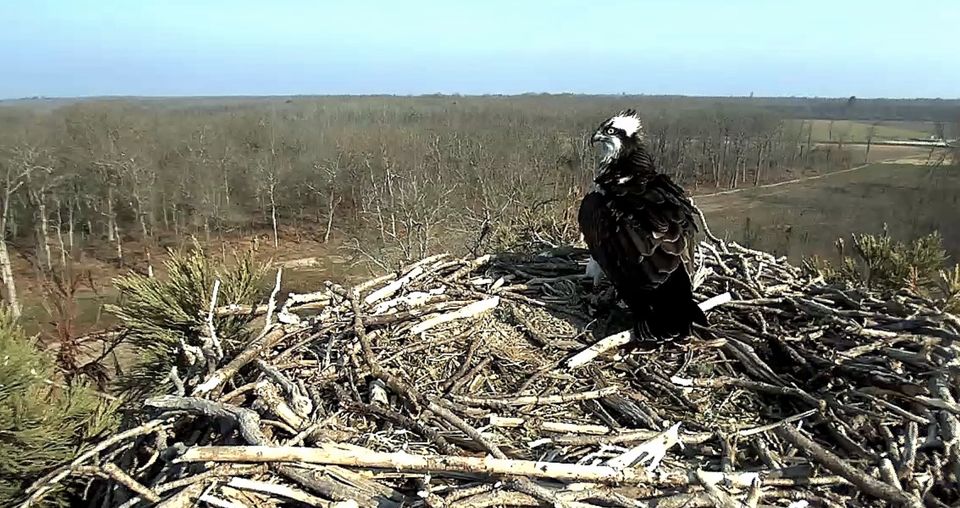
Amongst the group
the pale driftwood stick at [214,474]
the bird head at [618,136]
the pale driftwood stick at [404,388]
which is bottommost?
the pale driftwood stick at [214,474]

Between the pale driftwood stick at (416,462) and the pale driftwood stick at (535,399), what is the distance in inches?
24.0

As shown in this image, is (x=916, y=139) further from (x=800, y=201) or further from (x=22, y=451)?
(x=22, y=451)

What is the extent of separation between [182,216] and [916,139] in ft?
295

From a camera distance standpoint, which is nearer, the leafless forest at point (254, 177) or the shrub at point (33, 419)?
the shrub at point (33, 419)

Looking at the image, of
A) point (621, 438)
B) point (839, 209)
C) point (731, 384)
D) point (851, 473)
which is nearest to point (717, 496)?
point (621, 438)

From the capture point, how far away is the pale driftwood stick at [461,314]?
13.1 ft

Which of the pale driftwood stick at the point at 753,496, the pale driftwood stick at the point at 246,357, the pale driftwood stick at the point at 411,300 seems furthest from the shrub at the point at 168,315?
the pale driftwood stick at the point at 753,496

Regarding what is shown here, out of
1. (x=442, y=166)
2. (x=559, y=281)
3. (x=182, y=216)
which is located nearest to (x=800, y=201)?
(x=442, y=166)

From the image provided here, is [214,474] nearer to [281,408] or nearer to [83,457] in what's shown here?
[281,408]

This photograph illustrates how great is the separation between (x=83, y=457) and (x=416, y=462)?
55.7 inches

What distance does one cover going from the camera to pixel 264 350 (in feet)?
12.0

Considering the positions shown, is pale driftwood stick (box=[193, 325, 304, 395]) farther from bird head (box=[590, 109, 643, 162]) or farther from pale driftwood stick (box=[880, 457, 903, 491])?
pale driftwood stick (box=[880, 457, 903, 491])

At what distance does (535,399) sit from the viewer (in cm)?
339

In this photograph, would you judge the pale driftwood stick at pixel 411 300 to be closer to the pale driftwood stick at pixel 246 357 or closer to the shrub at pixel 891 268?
the pale driftwood stick at pixel 246 357
